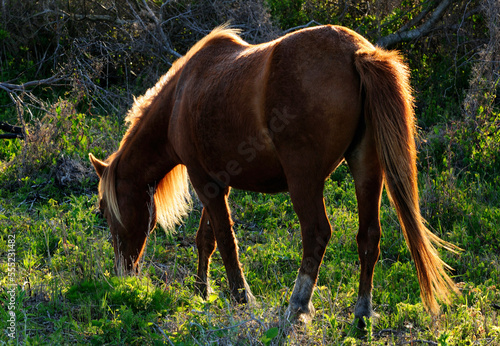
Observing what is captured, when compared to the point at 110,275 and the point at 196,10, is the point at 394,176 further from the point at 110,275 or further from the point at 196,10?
the point at 196,10

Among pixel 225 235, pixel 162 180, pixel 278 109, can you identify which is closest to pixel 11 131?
pixel 162 180

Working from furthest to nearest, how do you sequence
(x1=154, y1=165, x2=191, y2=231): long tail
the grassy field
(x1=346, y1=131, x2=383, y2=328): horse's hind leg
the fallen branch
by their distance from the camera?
the fallen branch → (x1=154, y1=165, x2=191, y2=231): long tail → (x1=346, y1=131, x2=383, y2=328): horse's hind leg → the grassy field

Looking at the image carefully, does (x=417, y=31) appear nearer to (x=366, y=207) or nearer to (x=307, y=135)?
(x=366, y=207)

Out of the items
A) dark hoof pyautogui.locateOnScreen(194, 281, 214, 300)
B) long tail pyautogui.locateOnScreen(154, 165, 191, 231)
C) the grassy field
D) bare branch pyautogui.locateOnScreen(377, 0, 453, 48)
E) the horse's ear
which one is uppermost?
bare branch pyautogui.locateOnScreen(377, 0, 453, 48)

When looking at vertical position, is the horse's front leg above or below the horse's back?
below

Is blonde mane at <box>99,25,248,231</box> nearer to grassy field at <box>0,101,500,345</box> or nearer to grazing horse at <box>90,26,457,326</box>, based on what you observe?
grazing horse at <box>90,26,457,326</box>

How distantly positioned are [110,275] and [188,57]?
1780 millimetres

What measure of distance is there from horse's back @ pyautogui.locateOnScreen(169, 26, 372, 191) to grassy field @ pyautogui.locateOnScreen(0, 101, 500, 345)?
81cm

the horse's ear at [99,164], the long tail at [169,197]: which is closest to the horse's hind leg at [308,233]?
the long tail at [169,197]

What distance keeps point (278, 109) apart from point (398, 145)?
0.71 m

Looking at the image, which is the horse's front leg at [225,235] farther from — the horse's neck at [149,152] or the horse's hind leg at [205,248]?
the horse's neck at [149,152]

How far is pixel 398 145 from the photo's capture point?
2971 millimetres

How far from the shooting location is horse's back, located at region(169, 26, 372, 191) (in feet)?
9.83

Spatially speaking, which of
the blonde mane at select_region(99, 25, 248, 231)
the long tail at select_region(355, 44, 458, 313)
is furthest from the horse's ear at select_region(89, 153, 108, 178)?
the long tail at select_region(355, 44, 458, 313)
